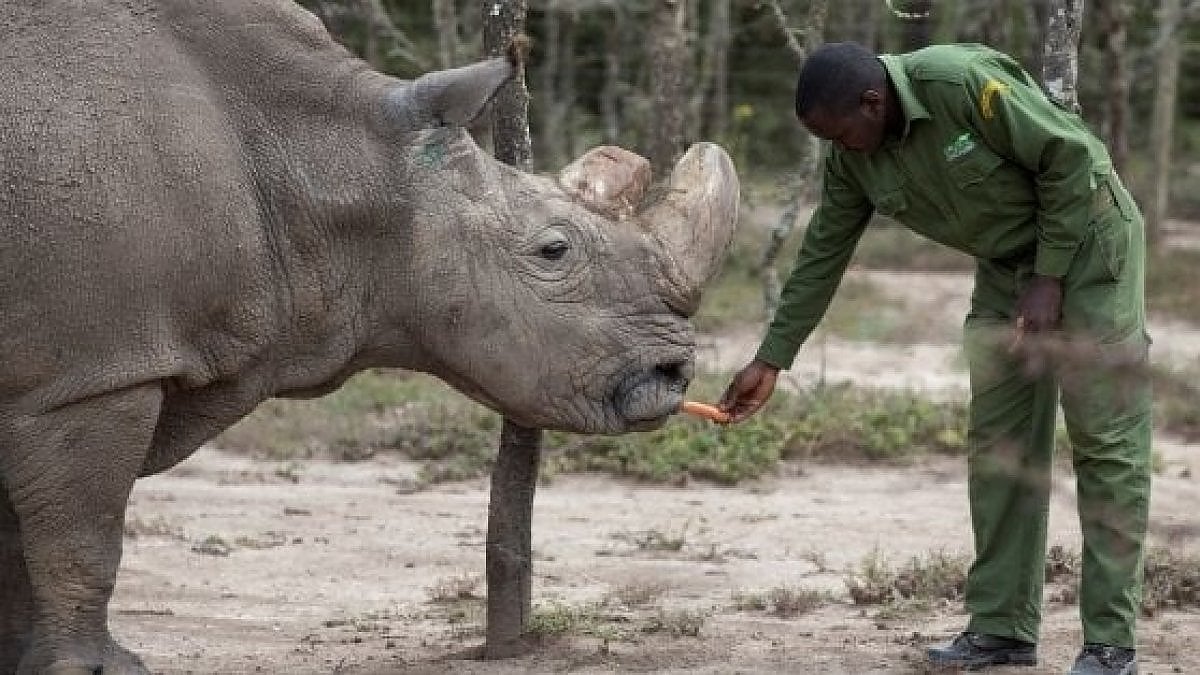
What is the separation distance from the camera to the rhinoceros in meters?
5.12

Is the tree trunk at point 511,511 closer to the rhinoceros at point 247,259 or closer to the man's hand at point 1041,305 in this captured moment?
the rhinoceros at point 247,259

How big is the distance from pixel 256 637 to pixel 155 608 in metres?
0.55

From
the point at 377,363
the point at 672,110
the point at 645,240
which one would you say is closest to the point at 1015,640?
the point at 645,240

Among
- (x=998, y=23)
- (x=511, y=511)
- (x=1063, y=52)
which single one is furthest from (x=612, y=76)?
(x=511, y=511)

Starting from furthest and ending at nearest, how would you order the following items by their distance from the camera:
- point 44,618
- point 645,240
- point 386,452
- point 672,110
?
point 672,110 < point 386,452 < point 645,240 < point 44,618

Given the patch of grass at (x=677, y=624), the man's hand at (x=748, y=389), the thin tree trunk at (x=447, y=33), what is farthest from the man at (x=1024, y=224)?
the thin tree trunk at (x=447, y=33)

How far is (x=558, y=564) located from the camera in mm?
7926

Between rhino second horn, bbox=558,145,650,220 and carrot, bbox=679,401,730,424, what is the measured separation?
0.57 m

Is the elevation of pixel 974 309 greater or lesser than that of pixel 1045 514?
greater

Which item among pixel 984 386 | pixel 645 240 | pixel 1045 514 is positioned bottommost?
pixel 1045 514

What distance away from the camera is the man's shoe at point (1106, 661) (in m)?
5.90

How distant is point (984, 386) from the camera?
20.4ft

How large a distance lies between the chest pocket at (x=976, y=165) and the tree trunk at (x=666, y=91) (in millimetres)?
5285

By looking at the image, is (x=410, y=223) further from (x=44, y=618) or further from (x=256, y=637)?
(x=256, y=637)
